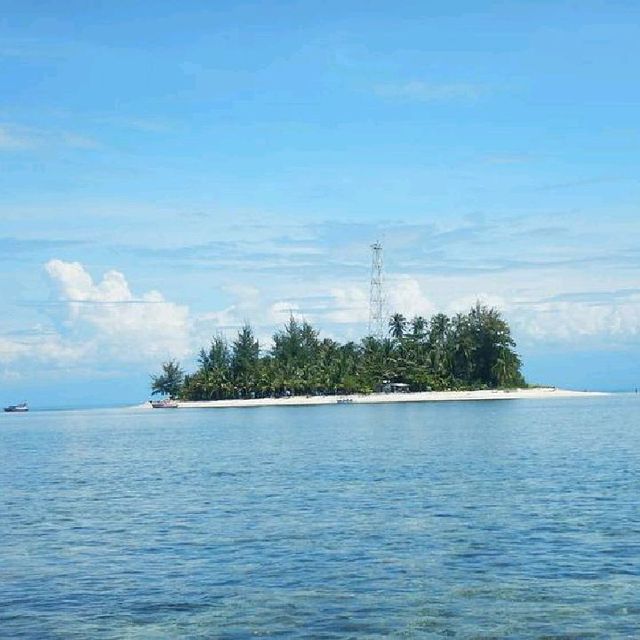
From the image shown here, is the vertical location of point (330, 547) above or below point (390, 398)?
below

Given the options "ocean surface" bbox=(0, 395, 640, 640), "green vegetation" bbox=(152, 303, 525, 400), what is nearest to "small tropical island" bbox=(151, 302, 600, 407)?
"green vegetation" bbox=(152, 303, 525, 400)

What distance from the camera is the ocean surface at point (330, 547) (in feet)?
72.1

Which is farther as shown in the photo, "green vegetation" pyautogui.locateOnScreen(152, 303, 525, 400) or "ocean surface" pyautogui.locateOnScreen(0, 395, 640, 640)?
"green vegetation" pyautogui.locateOnScreen(152, 303, 525, 400)

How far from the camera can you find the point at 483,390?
19162cm

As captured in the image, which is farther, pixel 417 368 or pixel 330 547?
pixel 417 368

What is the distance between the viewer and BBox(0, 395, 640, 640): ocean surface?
2197cm

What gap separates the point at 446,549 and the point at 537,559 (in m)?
3.06

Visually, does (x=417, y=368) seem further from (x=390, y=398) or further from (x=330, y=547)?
(x=330, y=547)

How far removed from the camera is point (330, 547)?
100 feet

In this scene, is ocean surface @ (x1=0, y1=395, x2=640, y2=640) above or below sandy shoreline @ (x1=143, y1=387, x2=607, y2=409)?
below

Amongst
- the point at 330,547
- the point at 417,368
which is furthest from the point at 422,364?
the point at 330,547

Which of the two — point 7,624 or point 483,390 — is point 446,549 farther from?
point 483,390

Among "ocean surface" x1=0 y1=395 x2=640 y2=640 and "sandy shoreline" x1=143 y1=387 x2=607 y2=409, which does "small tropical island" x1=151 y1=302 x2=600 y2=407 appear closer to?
"sandy shoreline" x1=143 y1=387 x2=607 y2=409

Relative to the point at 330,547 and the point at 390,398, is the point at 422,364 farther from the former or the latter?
the point at 330,547
